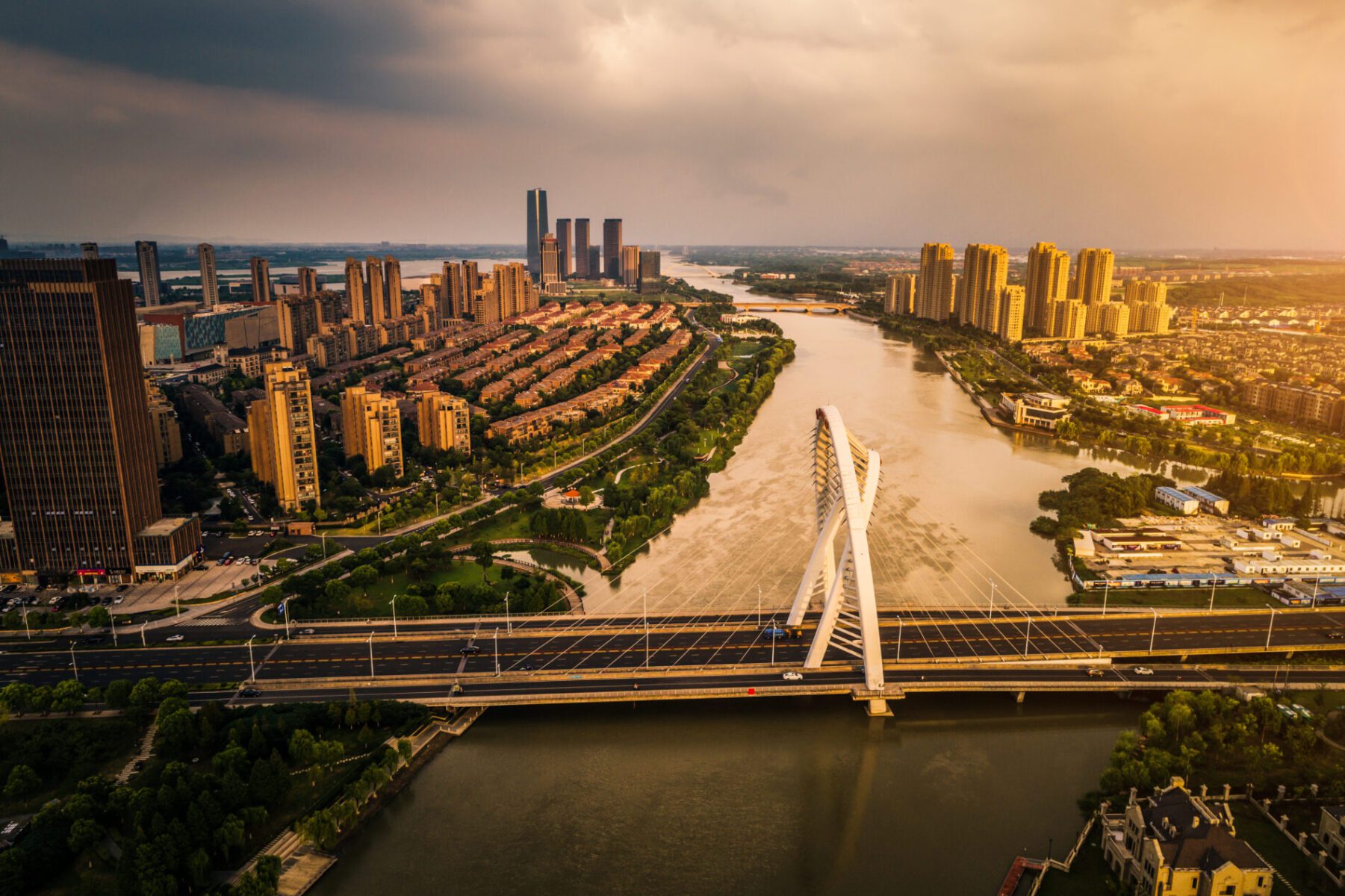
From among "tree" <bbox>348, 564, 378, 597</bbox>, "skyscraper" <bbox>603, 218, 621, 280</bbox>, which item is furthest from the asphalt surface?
"skyscraper" <bbox>603, 218, 621, 280</bbox>

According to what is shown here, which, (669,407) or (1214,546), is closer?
(1214,546)

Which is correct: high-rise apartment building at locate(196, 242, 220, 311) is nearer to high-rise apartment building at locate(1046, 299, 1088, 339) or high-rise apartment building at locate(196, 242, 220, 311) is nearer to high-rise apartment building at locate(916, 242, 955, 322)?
high-rise apartment building at locate(916, 242, 955, 322)

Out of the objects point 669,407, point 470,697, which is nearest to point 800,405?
point 669,407

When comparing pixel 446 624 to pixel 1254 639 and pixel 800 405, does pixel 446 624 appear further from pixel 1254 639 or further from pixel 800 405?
pixel 800 405

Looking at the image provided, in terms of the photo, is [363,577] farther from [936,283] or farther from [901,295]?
[901,295]

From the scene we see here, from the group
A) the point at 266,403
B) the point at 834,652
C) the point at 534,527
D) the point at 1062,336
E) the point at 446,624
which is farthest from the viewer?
the point at 1062,336
